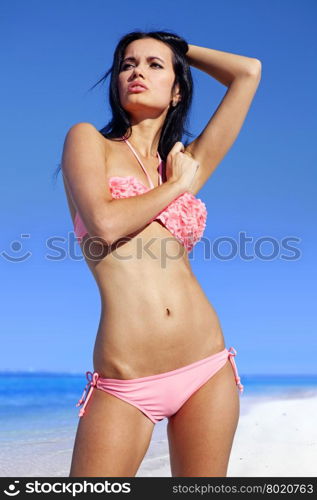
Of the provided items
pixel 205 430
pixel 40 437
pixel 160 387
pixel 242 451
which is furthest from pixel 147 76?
pixel 40 437

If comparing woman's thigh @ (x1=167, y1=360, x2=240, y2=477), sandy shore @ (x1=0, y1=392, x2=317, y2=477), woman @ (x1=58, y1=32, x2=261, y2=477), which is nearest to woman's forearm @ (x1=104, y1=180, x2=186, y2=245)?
woman @ (x1=58, y1=32, x2=261, y2=477)

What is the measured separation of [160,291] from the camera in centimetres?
266

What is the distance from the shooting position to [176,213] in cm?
286

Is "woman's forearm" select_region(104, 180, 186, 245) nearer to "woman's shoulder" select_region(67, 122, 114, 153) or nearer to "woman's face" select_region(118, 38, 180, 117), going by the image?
"woman's shoulder" select_region(67, 122, 114, 153)

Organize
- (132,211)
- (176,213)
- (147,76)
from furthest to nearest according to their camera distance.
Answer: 1. (147,76)
2. (176,213)
3. (132,211)

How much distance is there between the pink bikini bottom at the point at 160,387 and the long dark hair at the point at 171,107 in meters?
1.13

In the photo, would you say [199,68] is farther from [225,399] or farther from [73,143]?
[225,399]

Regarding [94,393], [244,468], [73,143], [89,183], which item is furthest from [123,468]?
[244,468]

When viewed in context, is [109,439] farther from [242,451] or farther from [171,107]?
[242,451]

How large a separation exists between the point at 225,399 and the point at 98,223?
0.94 metres

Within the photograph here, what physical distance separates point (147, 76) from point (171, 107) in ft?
1.22

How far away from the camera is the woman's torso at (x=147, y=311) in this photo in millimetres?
2555

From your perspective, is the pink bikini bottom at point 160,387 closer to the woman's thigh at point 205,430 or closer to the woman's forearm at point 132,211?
the woman's thigh at point 205,430

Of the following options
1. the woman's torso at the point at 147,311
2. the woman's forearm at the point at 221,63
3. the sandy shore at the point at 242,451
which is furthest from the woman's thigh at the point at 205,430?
the sandy shore at the point at 242,451
